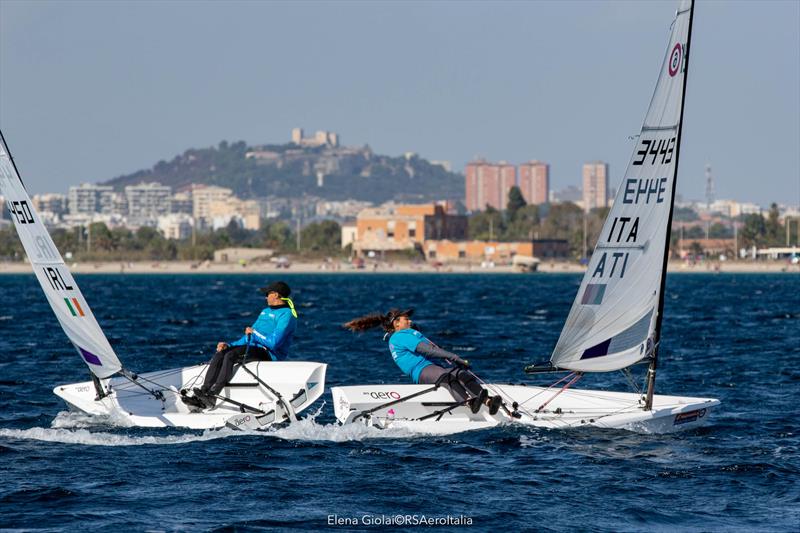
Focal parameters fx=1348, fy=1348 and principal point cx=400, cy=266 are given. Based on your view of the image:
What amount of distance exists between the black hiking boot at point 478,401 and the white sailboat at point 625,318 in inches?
11.3

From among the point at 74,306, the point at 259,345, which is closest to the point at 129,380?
the point at 74,306

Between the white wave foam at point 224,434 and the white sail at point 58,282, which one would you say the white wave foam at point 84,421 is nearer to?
the white wave foam at point 224,434

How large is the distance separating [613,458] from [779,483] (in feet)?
7.12

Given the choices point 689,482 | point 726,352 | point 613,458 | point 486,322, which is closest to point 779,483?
point 689,482

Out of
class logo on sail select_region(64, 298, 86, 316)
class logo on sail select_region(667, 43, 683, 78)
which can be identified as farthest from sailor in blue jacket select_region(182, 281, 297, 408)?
class logo on sail select_region(667, 43, 683, 78)

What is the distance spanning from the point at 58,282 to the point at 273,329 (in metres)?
3.18

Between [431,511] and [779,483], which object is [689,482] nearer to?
[779,483]

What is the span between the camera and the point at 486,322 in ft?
167

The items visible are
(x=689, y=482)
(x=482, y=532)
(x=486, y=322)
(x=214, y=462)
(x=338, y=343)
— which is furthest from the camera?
(x=486, y=322)

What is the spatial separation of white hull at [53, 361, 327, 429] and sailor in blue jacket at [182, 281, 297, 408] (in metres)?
0.21

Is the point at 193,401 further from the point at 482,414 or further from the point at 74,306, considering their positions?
the point at 482,414

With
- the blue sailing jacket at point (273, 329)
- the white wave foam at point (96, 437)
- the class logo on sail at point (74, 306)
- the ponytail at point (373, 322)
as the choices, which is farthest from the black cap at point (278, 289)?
the class logo on sail at point (74, 306)

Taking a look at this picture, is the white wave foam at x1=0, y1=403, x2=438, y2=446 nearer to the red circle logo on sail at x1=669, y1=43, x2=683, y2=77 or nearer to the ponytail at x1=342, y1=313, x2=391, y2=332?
the ponytail at x1=342, y1=313, x2=391, y2=332

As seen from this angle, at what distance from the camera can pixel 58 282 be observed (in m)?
19.0
